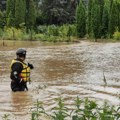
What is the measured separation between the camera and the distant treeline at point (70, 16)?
41.2m

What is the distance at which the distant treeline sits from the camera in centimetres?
4125

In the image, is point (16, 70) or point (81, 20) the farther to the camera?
point (81, 20)

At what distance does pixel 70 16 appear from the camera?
55.4m

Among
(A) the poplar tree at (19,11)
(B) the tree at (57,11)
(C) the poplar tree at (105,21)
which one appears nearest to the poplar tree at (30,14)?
(A) the poplar tree at (19,11)

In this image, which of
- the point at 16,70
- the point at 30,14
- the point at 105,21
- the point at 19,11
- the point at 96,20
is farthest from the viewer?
the point at 30,14

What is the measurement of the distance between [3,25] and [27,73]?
39.4 metres

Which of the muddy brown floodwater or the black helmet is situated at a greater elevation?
the black helmet

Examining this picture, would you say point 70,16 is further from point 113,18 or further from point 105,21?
point 113,18

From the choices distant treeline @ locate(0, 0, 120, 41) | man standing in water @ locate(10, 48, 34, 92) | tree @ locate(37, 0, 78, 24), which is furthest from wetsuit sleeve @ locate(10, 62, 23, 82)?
tree @ locate(37, 0, 78, 24)

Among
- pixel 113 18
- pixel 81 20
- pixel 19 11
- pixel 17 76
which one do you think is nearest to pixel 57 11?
pixel 19 11

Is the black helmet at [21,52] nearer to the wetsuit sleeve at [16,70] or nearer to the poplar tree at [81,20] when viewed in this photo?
the wetsuit sleeve at [16,70]

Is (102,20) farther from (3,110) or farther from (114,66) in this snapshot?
(3,110)

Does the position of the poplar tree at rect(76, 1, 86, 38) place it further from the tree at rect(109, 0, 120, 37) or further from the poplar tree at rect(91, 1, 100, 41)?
the tree at rect(109, 0, 120, 37)

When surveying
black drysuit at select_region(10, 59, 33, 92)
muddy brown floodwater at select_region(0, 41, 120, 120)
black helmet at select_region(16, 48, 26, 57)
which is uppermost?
black helmet at select_region(16, 48, 26, 57)
